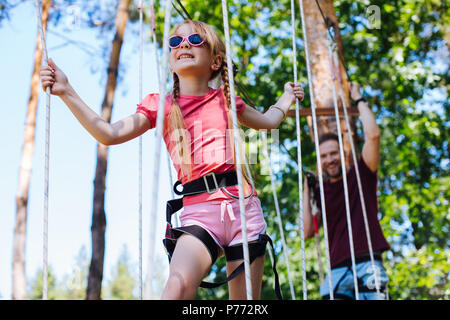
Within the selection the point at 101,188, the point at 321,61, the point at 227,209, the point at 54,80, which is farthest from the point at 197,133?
the point at 101,188

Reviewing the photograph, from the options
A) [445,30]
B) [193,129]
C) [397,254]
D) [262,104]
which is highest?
[445,30]

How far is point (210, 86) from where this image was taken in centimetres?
159

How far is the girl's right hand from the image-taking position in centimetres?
127

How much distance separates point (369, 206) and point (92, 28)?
5.99m

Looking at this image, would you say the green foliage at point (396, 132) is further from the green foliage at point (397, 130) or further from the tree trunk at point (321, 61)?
the tree trunk at point (321, 61)

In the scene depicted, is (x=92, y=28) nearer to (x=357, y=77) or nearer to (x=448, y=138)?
(x=357, y=77)

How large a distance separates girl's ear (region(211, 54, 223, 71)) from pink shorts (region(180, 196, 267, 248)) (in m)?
0.42

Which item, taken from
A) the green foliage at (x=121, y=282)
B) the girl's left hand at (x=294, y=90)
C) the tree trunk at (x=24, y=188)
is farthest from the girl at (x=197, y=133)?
the green foliage at (x=121, y=282)

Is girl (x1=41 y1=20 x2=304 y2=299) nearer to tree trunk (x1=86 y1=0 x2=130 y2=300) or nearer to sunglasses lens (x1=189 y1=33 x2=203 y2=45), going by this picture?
sunglasses lens (x1=189 y1=33 x2=203 y2=45)

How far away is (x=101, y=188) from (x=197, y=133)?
4.41m

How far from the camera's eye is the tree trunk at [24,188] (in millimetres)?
5955

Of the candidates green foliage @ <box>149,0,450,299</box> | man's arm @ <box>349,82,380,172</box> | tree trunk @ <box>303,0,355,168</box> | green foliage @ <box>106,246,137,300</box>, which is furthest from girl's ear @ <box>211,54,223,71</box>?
green foliage @ <box>106,246,137,300</box>

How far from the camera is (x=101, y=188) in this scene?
5641mm

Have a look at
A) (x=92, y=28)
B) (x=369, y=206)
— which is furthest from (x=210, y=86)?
(x=92, y=28)
